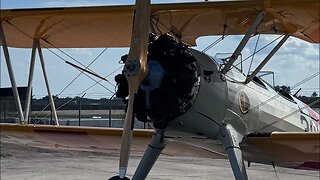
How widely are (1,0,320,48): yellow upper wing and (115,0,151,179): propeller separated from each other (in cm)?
106

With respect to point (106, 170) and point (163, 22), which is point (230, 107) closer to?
point (163, 22)

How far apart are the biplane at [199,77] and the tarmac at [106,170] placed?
3703 millimetres

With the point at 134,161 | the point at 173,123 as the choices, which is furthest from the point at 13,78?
the point at 134,161

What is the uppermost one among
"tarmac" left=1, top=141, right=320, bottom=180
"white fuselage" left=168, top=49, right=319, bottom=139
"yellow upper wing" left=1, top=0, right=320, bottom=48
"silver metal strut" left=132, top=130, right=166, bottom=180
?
"yellow upper wing" left=1, top=0, right=320, bottom=48

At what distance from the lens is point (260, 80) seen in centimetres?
834

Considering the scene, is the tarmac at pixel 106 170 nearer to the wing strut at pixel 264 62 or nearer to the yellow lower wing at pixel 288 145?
the yellow lower wing at pixel 288 145

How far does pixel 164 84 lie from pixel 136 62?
0.38 m

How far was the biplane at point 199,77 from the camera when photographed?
6.26 metres

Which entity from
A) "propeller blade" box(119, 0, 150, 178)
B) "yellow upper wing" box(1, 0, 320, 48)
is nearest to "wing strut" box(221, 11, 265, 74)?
"yellow upper wing" box(1, 0, 320, 48)

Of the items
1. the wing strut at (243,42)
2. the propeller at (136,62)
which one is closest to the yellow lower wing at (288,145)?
the wing strut at (243,42)

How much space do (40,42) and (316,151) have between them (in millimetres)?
5125

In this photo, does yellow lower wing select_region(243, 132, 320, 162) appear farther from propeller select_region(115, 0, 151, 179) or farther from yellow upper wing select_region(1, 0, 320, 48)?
propeller select_region(115, 0, 151, 179)

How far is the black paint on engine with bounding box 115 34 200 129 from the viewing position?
6.18m

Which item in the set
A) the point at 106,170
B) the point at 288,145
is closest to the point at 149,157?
the point at 288,145
